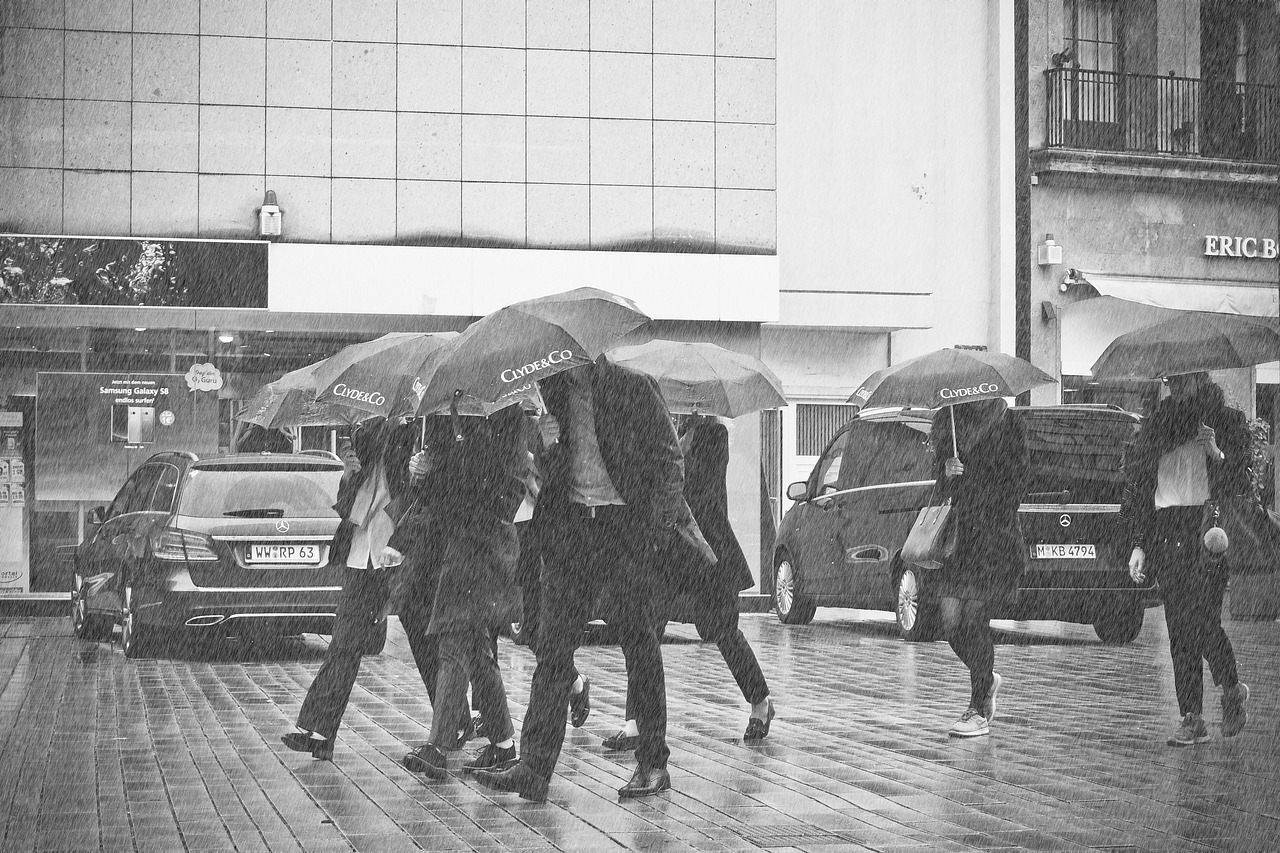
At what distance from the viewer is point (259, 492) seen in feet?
44.2

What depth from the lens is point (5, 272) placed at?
736 inches

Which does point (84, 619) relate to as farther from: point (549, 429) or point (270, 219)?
point (549, 429)

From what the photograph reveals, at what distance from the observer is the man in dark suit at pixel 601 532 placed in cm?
698

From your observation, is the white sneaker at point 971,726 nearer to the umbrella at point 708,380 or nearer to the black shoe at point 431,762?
the black shoe at point 431,762

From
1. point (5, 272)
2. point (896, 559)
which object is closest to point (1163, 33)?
point (896, 559)

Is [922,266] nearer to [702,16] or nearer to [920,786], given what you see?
[702,16]

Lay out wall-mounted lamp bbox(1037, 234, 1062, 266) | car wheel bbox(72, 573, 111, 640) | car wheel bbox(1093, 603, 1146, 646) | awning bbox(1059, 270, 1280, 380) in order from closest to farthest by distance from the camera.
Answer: car wheel bbox(1093, 603, 1146, 646) → car wheel bbox(72, 573, 111, 640) → wall-mounted lamp bbox(1037, 234, 1062, 266) → awning bbox(1059, 270, 1280, 380)

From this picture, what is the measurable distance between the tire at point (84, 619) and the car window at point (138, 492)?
2.79ft

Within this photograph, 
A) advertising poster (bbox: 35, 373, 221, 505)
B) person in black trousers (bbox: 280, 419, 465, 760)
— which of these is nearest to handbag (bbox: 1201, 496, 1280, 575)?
person in black trousers (bbox: 280, 419, 465, 760)

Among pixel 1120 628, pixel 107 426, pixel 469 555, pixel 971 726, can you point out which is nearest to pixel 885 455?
pixel 1120 628

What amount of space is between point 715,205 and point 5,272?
811 centimetres

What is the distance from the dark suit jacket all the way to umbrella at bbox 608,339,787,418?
462 cm

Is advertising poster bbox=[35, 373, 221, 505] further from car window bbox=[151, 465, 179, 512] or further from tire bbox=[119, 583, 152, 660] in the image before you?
tire bbox=[119, 583, 152, 660]

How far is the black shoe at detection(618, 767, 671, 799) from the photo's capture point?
23.2 feet
